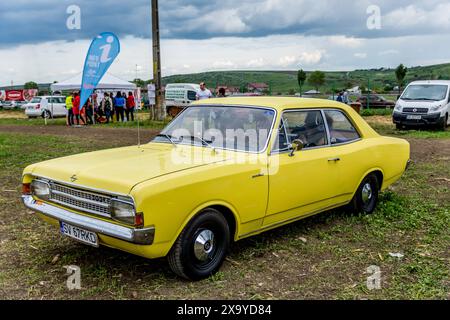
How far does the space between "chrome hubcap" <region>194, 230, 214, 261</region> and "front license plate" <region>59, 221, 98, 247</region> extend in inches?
34.5

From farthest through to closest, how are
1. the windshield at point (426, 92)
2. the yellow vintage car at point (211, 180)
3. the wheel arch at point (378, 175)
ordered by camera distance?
the windshield at point (426, 92), the wheel arch at point (378, 175), the yellow vintage car at point (211, 180)

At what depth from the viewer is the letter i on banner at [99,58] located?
47.6ft

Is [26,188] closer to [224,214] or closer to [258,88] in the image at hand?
[224,214]

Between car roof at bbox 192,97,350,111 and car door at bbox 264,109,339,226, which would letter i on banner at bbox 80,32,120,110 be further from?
car door at bbox 264,109,339,226

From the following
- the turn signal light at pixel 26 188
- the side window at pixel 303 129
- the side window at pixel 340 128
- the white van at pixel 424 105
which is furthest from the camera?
the white van at pixel 424 105

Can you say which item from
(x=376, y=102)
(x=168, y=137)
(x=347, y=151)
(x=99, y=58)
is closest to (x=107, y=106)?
(x=99, y=58)

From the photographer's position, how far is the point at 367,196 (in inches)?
245

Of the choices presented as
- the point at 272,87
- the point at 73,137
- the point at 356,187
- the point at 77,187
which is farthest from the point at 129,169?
the point at 272,87

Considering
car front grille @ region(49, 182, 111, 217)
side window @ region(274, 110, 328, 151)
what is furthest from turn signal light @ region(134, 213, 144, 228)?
side window @ region(274, 110, 328, 151)

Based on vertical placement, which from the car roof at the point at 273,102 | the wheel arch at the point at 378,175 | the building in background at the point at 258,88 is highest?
the building in background at the point at 258,88

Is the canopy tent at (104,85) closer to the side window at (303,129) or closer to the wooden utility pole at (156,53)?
the wooden utility pole at (156,53)

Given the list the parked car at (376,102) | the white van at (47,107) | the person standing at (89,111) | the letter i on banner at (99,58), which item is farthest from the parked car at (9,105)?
the parked car at (376,102)

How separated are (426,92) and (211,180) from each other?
15342mm

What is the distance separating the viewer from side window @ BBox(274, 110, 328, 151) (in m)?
4.99
